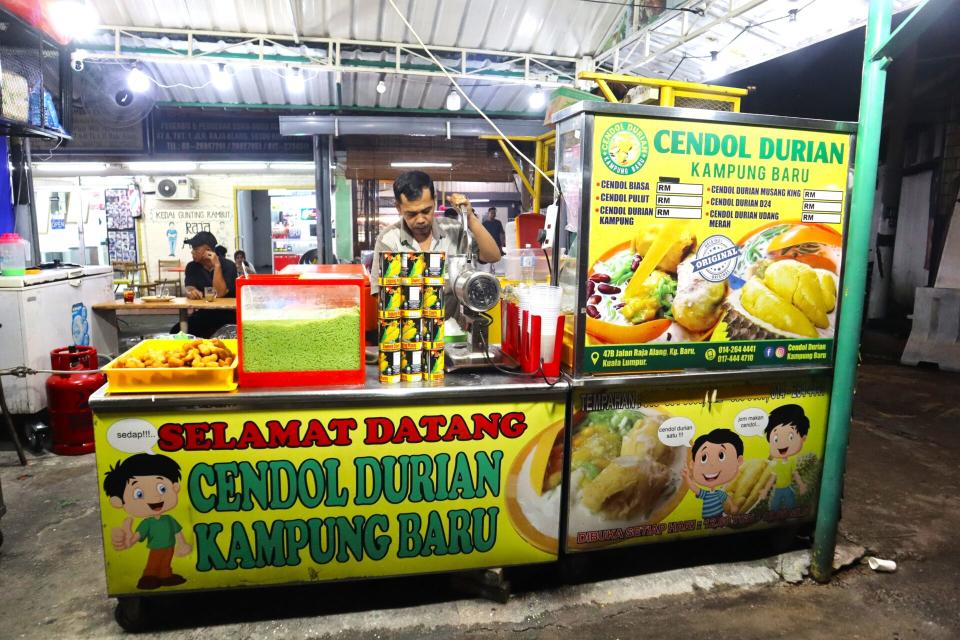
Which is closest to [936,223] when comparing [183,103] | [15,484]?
[15,484]

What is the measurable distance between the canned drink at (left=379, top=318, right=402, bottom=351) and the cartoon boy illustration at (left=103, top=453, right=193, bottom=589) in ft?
3.03

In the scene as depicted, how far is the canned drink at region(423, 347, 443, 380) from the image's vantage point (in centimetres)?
259

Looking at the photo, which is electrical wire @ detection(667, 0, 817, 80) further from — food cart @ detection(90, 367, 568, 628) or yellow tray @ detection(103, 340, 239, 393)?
yellow tray @ detection(103, 340, 239, 393)

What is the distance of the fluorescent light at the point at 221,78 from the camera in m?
7.56

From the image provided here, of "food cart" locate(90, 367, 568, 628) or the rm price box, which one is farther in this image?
the rm price box

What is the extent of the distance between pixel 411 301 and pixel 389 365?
0.95ft

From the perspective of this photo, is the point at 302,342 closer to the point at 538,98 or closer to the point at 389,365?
the point at 389,365

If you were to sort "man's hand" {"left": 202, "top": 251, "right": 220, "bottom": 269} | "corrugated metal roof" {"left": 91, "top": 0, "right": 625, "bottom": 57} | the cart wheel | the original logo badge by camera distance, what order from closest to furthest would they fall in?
the cart wheel, the original logo badge, "man's hand" {"left": 202, "top": 251, "right": 220, "bottom": 269}, "corrugated metal roof" {"left": 91, "top": 0, "right": 625, "bottom": 57}

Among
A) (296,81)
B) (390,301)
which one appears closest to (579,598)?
(390,301)

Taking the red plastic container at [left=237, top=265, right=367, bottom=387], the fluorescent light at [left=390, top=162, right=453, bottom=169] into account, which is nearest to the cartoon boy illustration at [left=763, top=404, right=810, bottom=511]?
the red plastic container at [left=237, top=265, right=367, bottom=387]

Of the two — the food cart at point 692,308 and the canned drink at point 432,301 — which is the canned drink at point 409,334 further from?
the food cart at point 692,308

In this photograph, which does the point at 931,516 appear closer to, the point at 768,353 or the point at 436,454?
the point at 768,353

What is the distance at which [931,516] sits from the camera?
361cm

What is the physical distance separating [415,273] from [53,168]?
11.7 m
